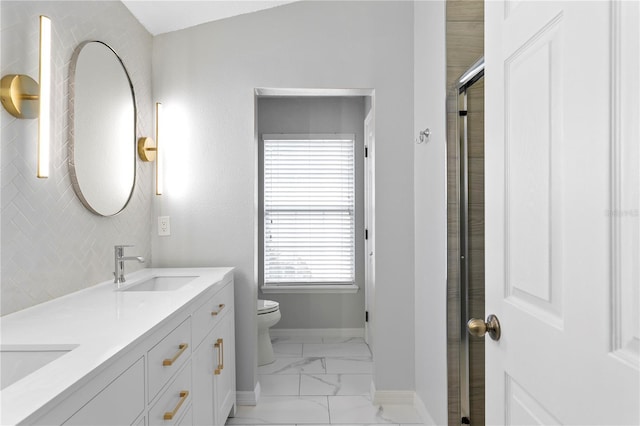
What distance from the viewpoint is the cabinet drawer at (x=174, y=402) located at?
4.71 ft

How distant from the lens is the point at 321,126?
14.3 ft

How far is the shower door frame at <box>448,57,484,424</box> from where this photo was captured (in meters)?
2.22

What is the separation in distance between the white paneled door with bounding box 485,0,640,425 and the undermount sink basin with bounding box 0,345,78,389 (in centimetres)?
108

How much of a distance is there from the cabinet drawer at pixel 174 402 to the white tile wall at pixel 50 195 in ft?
1.92

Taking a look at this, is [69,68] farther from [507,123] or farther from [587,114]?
[587,114]

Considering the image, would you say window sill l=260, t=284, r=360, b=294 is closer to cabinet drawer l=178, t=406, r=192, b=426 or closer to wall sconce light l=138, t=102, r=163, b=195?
wall sconce light l=138, t=102, r=163, b=195

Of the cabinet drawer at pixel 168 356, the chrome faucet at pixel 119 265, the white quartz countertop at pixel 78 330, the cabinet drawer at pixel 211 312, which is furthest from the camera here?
the chrome faucet at pixel 119 265

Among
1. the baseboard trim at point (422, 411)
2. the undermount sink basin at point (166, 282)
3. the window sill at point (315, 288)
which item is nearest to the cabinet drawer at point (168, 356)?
the undermount sink basin at point (166, 282)

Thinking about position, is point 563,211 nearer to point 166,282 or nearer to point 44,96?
point 44,96

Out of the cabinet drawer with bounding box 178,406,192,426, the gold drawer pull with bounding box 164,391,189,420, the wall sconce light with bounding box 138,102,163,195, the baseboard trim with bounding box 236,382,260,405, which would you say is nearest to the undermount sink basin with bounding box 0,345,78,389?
the gold drawer pull with bounding box 164,391,189,420

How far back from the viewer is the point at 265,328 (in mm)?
3566

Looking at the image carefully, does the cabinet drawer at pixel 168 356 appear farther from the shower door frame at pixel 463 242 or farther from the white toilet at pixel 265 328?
the white toilet at pixel 265 328

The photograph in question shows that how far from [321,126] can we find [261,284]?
159cm

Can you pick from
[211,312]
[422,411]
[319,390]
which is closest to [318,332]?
[319,390]
